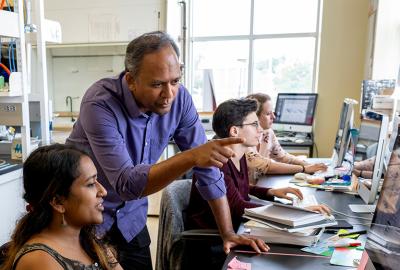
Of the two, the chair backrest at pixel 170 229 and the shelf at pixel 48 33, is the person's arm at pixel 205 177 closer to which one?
the chair backrest at pixel 170 229

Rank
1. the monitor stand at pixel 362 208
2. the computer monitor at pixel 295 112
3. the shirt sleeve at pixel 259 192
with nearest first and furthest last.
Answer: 1. the monitor stand at pixel 362 208
2. the shirt sleeve at pixel 259 192
3. the computer monitor at pixel 295 112

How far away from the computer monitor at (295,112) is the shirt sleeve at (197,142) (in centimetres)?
277

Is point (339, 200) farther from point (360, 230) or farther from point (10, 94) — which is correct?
point (10, 94)

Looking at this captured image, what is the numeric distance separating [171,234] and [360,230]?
2.48 feet

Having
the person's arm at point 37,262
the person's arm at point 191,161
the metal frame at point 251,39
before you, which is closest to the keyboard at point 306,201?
the person's arm at point 191,161

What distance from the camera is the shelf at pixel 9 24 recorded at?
2.08 m

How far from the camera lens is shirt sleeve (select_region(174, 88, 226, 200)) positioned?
54.6 inches

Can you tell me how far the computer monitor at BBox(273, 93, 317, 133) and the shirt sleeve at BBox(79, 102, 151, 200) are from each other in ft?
10.4

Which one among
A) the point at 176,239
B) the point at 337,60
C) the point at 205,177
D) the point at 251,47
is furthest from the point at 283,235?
the point at 251,47

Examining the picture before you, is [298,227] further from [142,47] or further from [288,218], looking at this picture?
[142,47]

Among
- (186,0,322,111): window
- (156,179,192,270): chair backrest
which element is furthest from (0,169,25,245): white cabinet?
(186,0,322,111): window

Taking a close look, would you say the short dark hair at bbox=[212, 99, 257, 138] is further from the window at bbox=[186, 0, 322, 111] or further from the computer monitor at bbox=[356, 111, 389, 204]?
the window at bbox=[186, 0, 322, 111]

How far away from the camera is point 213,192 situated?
54.9 inches

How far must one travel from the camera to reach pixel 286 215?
133cm
